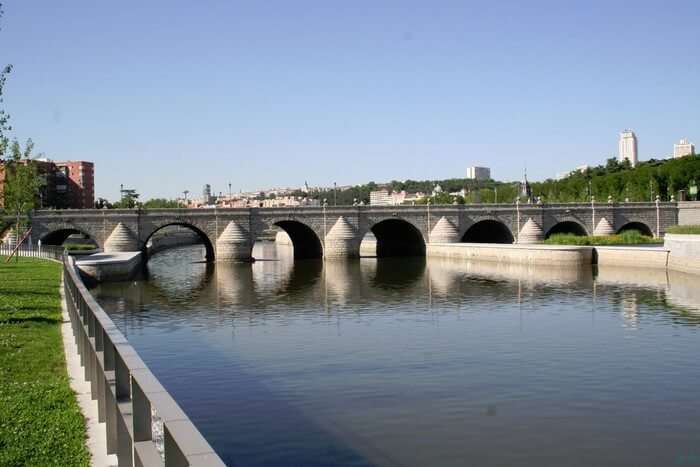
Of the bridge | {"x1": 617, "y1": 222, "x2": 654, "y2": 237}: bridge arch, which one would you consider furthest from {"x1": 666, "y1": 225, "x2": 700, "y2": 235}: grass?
{"x1": 617, "y1": 222, "x2": 654, "y2": 237}: bridge arch

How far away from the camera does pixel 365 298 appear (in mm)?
40562

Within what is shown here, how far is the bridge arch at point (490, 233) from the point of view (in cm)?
8312

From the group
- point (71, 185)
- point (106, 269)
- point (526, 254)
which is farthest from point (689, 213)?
point (71, 185)

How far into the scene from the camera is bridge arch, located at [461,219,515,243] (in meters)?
83.1

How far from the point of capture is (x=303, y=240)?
85.1 meters

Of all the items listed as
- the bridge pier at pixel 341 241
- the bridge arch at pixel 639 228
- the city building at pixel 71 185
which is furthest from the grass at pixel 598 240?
the city building at pixel 71 185

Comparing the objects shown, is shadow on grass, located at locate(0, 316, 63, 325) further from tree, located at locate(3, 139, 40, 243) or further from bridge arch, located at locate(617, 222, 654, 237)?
bridge arch, located at locate(617, 222, 654, 237)

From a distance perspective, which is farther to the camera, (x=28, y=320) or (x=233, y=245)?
(x=233, y=245)

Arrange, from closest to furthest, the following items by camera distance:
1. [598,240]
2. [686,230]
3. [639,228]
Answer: [686,230], [598,240], [639,228]

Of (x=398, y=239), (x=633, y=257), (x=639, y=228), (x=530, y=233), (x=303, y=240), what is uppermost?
(x=639, y=228)

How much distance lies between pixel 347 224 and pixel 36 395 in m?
62.5

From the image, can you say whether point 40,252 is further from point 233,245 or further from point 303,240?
point 303,240

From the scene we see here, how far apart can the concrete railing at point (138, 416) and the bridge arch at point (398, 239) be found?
68.1 meters

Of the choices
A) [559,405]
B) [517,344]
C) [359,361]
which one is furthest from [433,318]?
[559,405]
